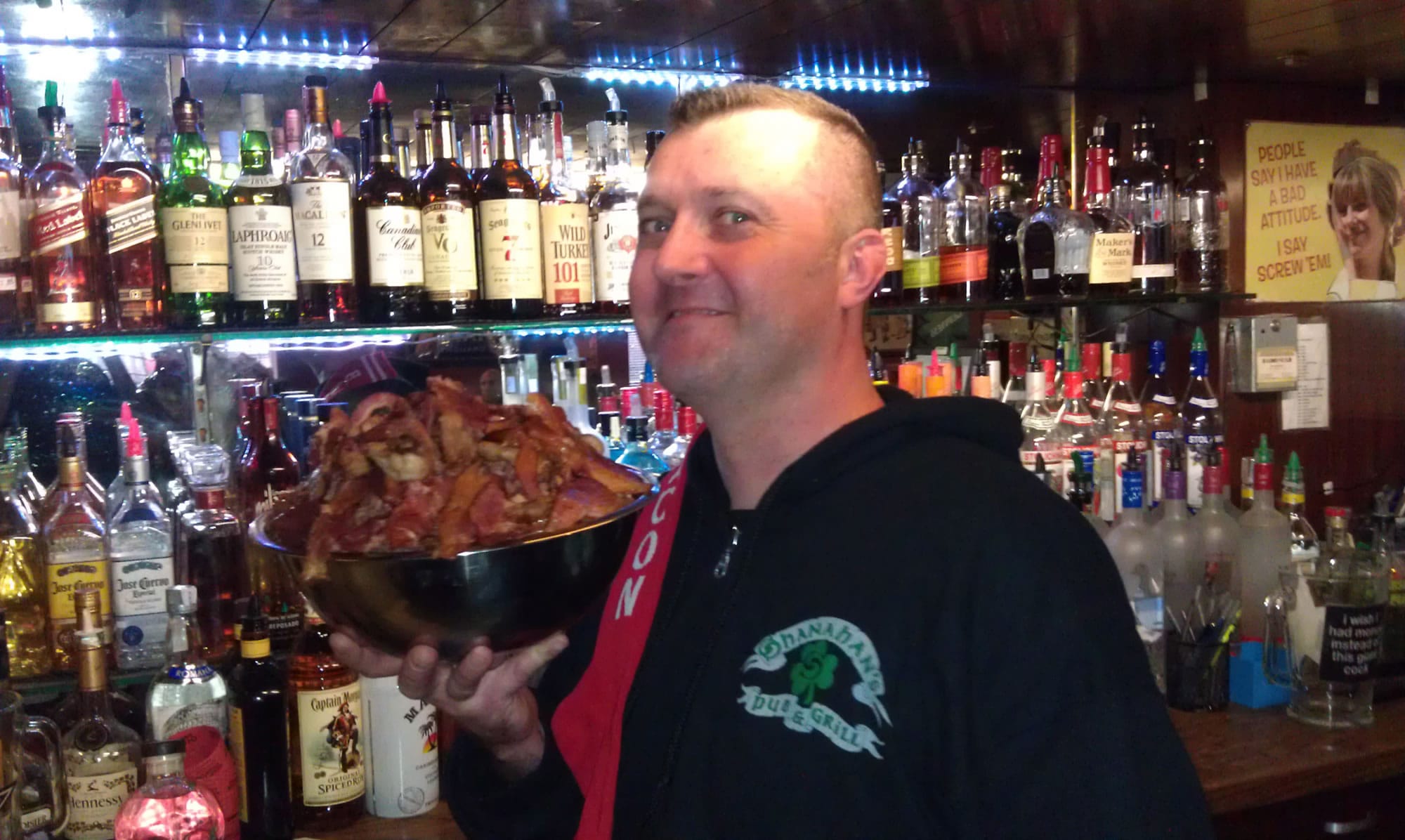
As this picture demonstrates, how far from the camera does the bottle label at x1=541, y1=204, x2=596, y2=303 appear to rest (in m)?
1.60

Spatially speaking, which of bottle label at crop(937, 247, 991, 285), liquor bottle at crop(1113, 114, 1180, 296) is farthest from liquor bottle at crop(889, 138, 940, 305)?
liquor bottle at crop(1113, 114, 1180, 296)

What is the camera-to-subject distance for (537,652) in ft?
3.12

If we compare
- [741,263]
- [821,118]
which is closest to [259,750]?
[741,263]

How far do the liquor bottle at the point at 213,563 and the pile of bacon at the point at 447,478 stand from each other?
66 cm

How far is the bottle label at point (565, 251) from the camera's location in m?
1.60

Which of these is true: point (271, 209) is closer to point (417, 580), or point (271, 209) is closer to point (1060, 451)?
point (417, 580)

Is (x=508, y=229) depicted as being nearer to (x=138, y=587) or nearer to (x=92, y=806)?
(x=138, y=587)

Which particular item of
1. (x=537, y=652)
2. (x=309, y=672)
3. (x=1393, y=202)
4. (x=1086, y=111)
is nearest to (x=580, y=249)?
(x=309, y=672)

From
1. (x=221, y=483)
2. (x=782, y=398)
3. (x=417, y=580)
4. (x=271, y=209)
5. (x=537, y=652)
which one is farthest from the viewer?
(x=221, y=483)

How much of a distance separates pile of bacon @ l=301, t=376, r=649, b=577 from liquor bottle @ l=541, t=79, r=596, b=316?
653 mm

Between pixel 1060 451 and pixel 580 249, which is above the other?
pixel 580 249

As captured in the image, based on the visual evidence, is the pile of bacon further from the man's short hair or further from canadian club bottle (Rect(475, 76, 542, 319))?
canadian club bottle (Rect(475, 76, 542, 319))

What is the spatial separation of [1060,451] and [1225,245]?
605 millimetres

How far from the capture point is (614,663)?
4.18ft
